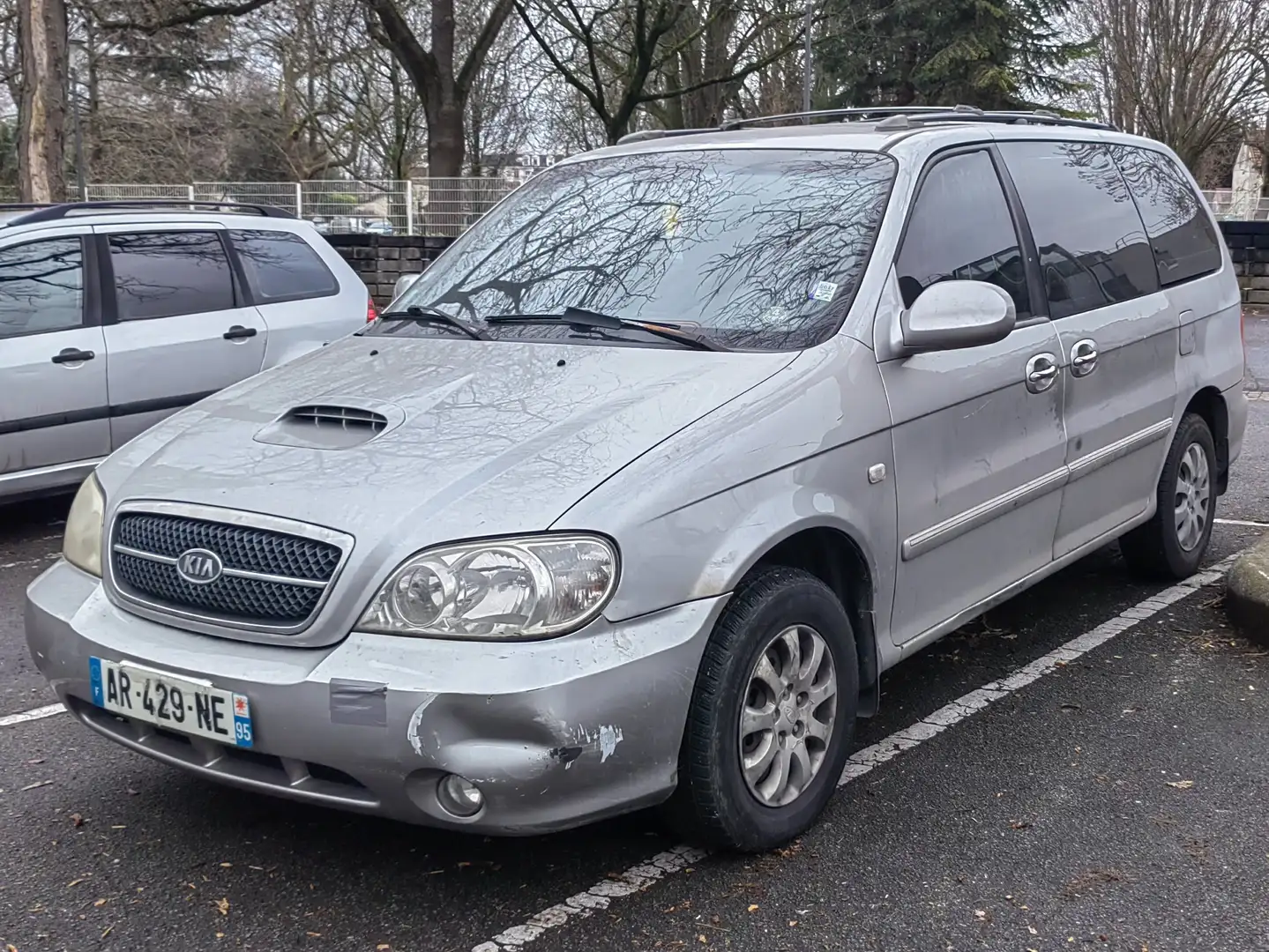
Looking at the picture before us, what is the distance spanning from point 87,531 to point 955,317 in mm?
2325

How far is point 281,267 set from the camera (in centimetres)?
785

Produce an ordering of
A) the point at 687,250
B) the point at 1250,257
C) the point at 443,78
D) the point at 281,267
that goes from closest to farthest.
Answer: the point at 687,250
the point at 281,267
the point at 1250,257
the point at 443,78

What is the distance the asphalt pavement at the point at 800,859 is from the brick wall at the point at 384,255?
14.2 meters

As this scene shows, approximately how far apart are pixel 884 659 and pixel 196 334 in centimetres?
487

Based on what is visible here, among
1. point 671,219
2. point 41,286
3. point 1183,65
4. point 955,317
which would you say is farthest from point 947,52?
point 955,317

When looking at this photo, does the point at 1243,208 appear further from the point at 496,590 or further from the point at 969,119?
the point at 496,590

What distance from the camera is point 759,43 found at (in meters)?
30.3

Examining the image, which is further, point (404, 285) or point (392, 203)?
point (392, 203)

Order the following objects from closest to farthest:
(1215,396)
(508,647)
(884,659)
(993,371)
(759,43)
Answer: (508,647) → (884,659) → (993,371) → (1215,396) → (759,43)

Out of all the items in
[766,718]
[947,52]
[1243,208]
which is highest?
[947,52]

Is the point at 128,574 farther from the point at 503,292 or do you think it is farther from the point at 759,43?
the point at 759,43

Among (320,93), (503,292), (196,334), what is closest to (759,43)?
(320,93)

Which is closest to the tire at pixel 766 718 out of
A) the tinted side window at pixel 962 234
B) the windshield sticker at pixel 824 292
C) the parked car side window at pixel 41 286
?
the windshield sticker at pixel 824 292

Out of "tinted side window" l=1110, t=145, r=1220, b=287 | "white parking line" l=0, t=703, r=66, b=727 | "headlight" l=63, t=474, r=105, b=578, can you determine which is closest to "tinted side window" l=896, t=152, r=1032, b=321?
"tinted side window" l=1110, t=145, r=1220, b=287
